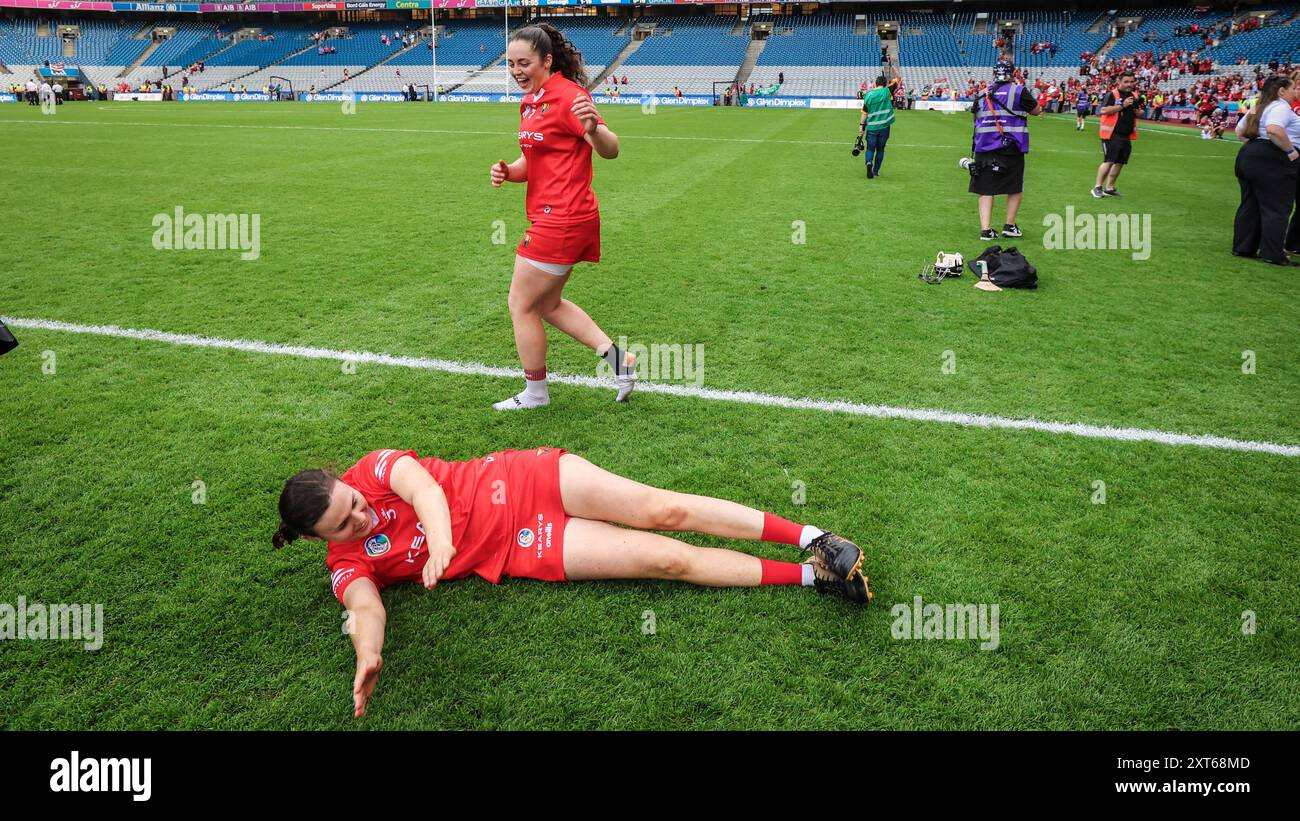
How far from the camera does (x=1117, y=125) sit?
12.7 meters

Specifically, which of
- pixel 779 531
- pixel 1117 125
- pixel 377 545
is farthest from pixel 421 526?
pixel 1117 125

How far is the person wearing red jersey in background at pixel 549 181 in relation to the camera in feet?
13.9

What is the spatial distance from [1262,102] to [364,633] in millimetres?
11139

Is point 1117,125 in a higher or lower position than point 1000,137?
higher

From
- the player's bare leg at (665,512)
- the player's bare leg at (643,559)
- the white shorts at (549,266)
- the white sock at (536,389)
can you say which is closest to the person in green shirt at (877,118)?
the white shorts at (549,266)

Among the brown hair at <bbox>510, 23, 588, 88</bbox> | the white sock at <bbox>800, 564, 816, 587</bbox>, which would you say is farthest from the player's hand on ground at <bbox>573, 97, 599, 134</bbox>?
the white sock at <bbox>800, 564, 816, 587</bbox>

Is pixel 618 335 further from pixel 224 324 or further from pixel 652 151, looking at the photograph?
pixel 652 151

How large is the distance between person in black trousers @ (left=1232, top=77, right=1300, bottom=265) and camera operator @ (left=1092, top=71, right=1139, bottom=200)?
3.87 m

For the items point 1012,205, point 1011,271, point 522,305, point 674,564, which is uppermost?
point 1012,205

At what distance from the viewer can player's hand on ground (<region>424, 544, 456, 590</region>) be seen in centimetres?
256

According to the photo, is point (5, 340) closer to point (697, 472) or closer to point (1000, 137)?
point (697, 472)

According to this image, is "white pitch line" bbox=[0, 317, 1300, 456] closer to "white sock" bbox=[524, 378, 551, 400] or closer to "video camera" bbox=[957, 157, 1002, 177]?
"white sock" bbox=[524, 378, 551, 400]

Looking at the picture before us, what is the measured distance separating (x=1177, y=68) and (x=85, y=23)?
291 ft

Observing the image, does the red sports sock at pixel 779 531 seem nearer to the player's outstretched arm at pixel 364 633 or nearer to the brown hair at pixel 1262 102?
the player's outstretched arm at pixel 364 633
